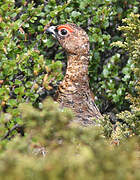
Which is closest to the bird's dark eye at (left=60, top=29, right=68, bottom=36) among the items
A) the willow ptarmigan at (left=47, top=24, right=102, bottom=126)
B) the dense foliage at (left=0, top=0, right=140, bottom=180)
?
the willow ptarmigan at (left=47, top=24, right=102, bottom=126)

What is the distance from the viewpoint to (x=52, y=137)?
195 cm

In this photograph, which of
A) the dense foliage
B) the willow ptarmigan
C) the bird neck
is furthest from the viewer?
the bird neck

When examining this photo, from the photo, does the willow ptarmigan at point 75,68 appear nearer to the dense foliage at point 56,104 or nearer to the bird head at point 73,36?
the bird head at point 73,36

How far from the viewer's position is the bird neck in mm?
4062

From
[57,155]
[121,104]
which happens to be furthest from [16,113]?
[121,104]

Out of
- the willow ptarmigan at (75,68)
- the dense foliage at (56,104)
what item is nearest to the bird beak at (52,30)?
the willow ptarmigan at (75,68)

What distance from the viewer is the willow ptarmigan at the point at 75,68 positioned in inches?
156

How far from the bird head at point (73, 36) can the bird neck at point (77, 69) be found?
0.19ft

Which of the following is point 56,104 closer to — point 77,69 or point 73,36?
point 77,69

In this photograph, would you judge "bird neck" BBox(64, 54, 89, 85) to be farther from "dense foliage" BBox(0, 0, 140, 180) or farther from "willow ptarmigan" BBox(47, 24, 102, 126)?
"dense foliage" BBox(0, 0, 140, 180)

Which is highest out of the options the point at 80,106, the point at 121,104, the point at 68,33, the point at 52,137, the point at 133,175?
the point at 133,175

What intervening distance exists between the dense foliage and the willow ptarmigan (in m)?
0.23

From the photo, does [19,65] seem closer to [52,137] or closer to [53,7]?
[53,7]

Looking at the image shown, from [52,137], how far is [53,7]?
271 centimetres
